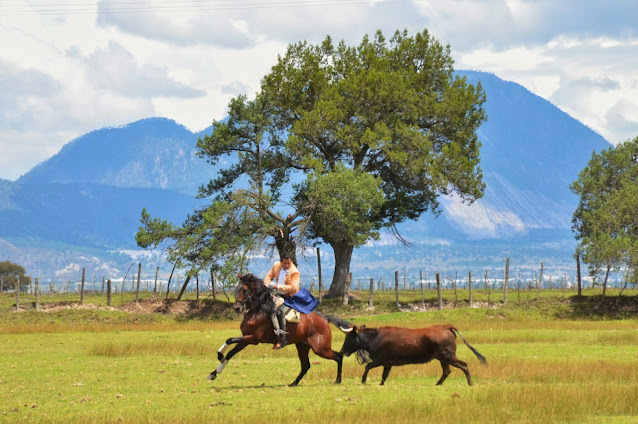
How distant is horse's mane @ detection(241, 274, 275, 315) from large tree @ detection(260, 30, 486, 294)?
3888cm

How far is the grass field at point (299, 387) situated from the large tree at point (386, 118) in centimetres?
2484

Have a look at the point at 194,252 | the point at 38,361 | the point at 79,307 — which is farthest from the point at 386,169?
the point at 38,361

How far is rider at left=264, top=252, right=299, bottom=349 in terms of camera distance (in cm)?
1953

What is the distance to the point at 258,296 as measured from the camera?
1967 cm

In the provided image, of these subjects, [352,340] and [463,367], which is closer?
[463,367]

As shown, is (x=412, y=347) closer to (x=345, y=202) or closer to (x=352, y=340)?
(x=352, y=340)

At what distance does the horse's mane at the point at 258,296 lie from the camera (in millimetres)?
19609

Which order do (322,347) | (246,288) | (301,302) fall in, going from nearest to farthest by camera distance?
(246,288) < (322,347) < (301,302)

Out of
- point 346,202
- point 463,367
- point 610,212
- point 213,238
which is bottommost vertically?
point 463,367

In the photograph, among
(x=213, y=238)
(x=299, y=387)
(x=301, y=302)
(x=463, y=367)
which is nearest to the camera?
(x=299, y=387)

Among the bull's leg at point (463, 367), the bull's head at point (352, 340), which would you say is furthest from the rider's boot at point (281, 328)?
the bull's leg at point (463, 367)

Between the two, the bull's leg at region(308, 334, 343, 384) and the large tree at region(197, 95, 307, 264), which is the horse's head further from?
the large tree at region(197, 95, 307, 264)

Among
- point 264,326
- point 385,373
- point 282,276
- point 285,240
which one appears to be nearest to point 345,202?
point 285,240

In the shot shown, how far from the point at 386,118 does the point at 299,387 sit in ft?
145
